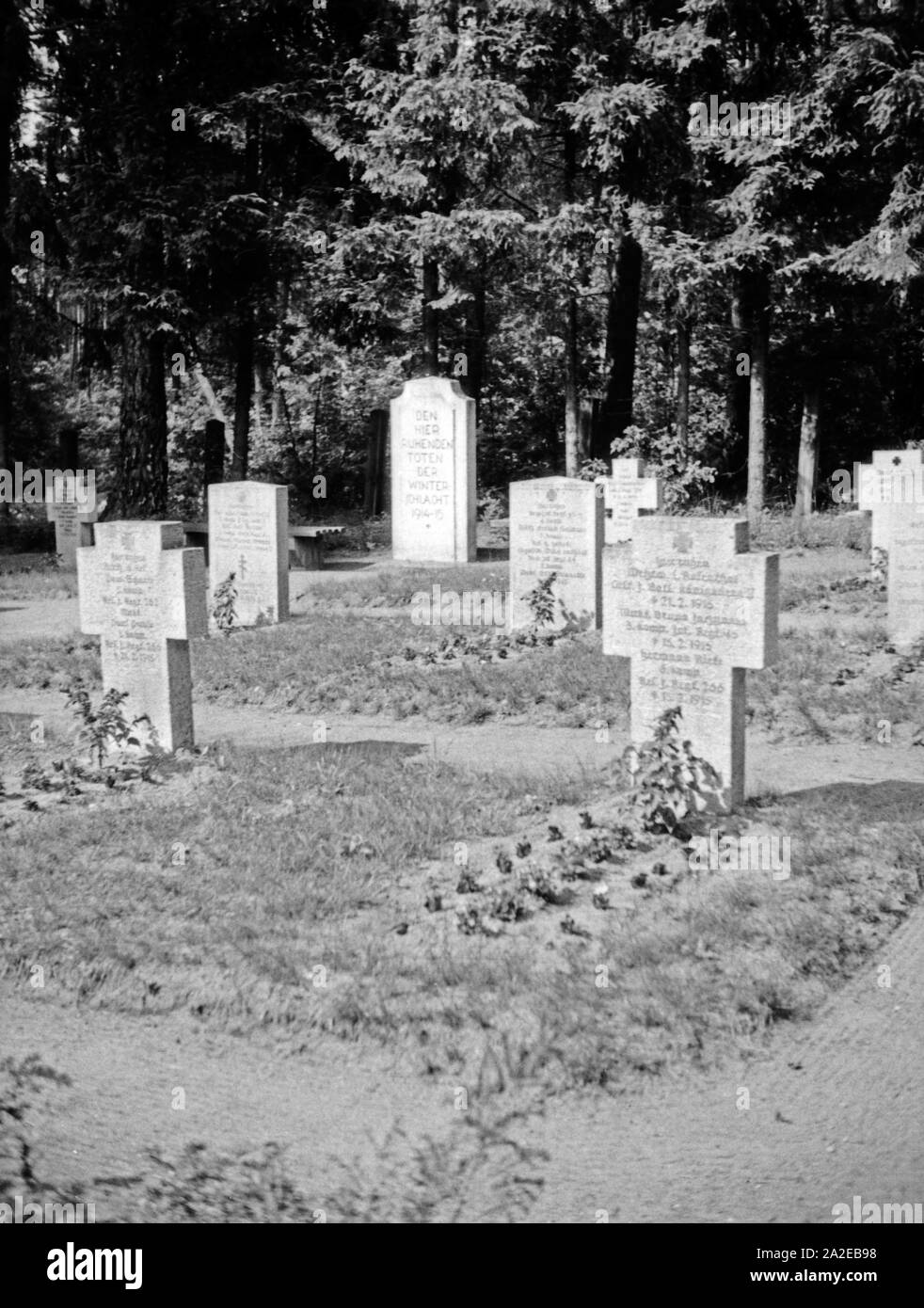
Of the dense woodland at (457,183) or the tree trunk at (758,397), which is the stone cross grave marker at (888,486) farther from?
the tree trunk at (758,397)

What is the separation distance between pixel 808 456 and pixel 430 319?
7206 millimetres

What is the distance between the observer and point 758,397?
86.1 ft

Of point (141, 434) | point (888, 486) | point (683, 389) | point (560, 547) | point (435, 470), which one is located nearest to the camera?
point (560, 547)

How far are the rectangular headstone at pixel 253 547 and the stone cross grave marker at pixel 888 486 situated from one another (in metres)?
6.31

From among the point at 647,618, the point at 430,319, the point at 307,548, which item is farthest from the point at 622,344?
the point at 647,618

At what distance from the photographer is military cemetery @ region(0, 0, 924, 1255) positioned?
213 inches

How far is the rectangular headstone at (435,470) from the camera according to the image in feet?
70.6

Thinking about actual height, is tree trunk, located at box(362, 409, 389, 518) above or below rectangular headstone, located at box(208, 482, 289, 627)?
above

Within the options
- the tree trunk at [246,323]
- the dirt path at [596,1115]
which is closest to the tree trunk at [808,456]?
the tree trunk at [246,323]

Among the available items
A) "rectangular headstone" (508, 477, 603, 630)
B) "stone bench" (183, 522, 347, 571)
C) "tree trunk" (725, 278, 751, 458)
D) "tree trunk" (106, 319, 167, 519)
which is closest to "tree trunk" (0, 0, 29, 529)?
"tree trunk" (106, 319, 167, 519)

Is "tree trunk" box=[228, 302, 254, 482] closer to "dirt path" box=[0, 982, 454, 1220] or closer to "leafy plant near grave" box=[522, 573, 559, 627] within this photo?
"leafy plant near grave" box=[522, 573, 559, 627]

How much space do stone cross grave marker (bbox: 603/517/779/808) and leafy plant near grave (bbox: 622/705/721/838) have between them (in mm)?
94

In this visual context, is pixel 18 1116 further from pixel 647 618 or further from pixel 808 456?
pixel 808 456

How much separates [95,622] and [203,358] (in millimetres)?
21104
